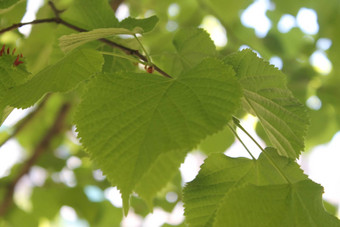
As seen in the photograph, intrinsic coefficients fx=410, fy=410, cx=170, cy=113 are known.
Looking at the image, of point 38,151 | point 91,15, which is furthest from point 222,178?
point 38,151

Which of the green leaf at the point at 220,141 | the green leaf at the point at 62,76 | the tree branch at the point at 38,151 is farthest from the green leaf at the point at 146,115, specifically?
the tree branch at the point at 38,151

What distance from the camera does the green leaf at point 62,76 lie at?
49 cm

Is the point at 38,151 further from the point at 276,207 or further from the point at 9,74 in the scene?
the point at 276,207

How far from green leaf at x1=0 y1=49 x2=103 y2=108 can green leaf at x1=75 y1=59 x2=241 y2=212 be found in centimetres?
5

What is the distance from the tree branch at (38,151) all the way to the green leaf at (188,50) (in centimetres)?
84

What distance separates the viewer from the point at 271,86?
55 cm

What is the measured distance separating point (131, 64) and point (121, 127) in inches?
11.2

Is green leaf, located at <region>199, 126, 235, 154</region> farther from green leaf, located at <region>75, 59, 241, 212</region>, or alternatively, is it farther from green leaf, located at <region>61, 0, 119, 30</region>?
green leaf, located at <region>75, 59, 241, 212</region>

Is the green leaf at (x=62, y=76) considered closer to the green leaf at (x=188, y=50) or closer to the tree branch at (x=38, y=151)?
the green leaf at (x=188, y=50)

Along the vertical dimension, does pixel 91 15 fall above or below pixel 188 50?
above

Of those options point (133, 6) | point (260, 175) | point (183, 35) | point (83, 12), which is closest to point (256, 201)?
point (260, 175)

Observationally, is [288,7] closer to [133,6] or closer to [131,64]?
[133,6]

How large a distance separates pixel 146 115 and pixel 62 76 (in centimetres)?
14

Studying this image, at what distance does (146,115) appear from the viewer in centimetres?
43
